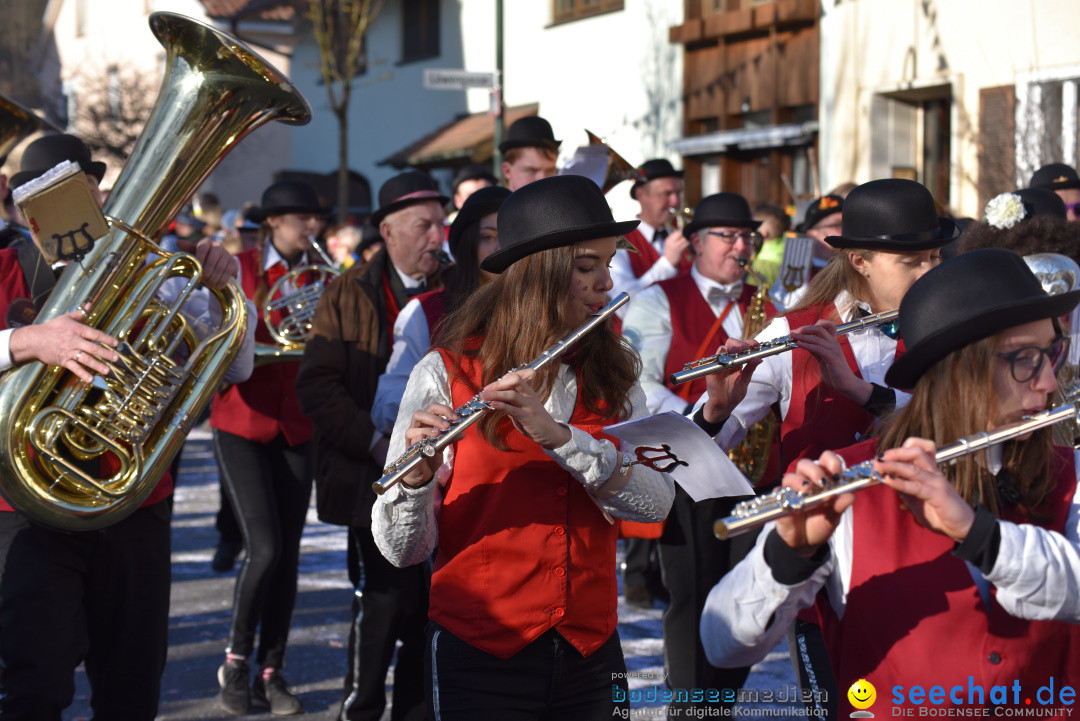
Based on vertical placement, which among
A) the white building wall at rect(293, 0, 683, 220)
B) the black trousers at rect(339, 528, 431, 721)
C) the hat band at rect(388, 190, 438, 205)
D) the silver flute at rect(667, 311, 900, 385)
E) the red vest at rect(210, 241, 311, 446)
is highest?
the white building wall at rect(293, 0, 683, 220)

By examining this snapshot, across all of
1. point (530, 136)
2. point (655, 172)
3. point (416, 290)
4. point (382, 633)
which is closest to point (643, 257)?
point (655, 172)

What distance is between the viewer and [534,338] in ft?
9.05

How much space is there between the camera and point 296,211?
6.24 meters

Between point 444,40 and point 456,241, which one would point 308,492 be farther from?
point 444,40

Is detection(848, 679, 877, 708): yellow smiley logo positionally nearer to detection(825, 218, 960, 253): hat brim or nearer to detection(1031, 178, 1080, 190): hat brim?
detection(825, 218, 960, 253): hat brim

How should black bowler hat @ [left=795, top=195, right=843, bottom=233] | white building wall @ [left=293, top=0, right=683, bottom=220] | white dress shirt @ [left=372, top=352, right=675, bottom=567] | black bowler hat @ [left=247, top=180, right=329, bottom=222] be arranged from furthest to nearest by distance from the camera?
white building wall @ [left=293, top=0, right=683, bottom=220]
black bowler hat @ [left=795, top=195, right=843, bottom=233]
black bowler hat @ [left=247, top=180, right=329, bottom=222]
white dress shirt @ [left=372, top=352, right=675, bottom=567]

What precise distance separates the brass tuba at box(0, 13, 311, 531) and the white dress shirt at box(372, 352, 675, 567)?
1063mm

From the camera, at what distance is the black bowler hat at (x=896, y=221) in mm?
3244

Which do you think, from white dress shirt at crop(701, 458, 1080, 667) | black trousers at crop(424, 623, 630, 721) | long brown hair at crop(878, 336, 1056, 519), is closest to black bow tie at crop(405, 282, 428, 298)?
black trousers at crop(424, 623, 630, 721)

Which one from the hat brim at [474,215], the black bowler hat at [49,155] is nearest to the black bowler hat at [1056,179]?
the hat brim at [474,215]

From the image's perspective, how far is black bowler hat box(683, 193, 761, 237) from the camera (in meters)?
5.28

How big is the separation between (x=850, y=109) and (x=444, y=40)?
405 inches

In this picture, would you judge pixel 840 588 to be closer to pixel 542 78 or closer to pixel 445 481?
pixel 445 481

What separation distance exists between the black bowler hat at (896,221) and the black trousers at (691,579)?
4.68 ft
